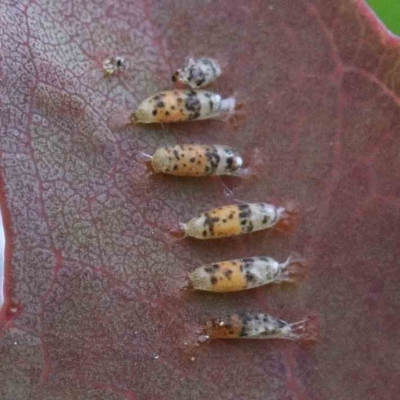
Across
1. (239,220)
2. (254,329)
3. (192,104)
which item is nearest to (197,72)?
(192,104)

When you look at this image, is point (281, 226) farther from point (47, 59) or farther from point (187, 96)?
point (47, 59)

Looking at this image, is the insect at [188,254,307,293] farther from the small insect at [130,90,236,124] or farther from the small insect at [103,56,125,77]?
the small insect at [103,56,125,77]

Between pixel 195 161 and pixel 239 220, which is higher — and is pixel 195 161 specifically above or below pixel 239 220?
above

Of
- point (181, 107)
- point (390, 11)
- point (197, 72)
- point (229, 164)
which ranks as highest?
point (390, 11)

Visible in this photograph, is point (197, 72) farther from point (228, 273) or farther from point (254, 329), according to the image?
point (254, 329)

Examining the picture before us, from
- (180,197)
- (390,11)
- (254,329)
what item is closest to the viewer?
(254,329)

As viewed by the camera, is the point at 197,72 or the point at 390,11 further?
the point at 390,11

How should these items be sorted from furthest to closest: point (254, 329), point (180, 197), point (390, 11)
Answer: point (390, 11) → point (180, 197) → point (254, 329)
